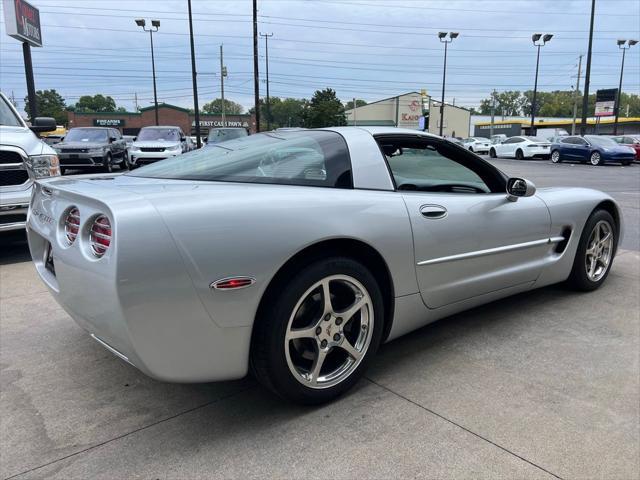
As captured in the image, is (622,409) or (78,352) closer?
(622,409)

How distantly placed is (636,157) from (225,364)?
2851 centimetres

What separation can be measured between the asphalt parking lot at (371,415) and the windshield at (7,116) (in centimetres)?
377

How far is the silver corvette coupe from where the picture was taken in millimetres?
1892

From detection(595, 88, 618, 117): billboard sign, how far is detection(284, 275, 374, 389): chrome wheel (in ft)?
153

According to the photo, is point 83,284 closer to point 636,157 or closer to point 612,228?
point 612,228

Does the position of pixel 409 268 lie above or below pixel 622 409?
above

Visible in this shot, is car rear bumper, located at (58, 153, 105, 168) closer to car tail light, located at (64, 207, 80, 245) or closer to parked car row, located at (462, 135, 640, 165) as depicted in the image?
car tail light, located at (64, 207, 80, 245)

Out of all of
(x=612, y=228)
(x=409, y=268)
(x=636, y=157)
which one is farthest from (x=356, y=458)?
(x=636, y=157)

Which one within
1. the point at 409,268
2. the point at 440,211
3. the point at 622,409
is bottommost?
the point at 622,409

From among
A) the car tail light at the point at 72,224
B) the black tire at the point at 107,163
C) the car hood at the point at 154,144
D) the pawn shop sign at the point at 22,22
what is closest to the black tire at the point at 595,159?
the car hood at the point at 154,144

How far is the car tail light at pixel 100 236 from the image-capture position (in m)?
1.95

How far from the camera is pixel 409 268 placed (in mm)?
2613

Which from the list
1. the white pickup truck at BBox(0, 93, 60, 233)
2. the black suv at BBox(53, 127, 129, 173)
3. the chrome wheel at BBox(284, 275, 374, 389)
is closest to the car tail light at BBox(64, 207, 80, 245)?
the chrome wheel at BBox(284, 275, 374, 389)

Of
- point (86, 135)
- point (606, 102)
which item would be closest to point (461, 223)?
point (86, 135)
